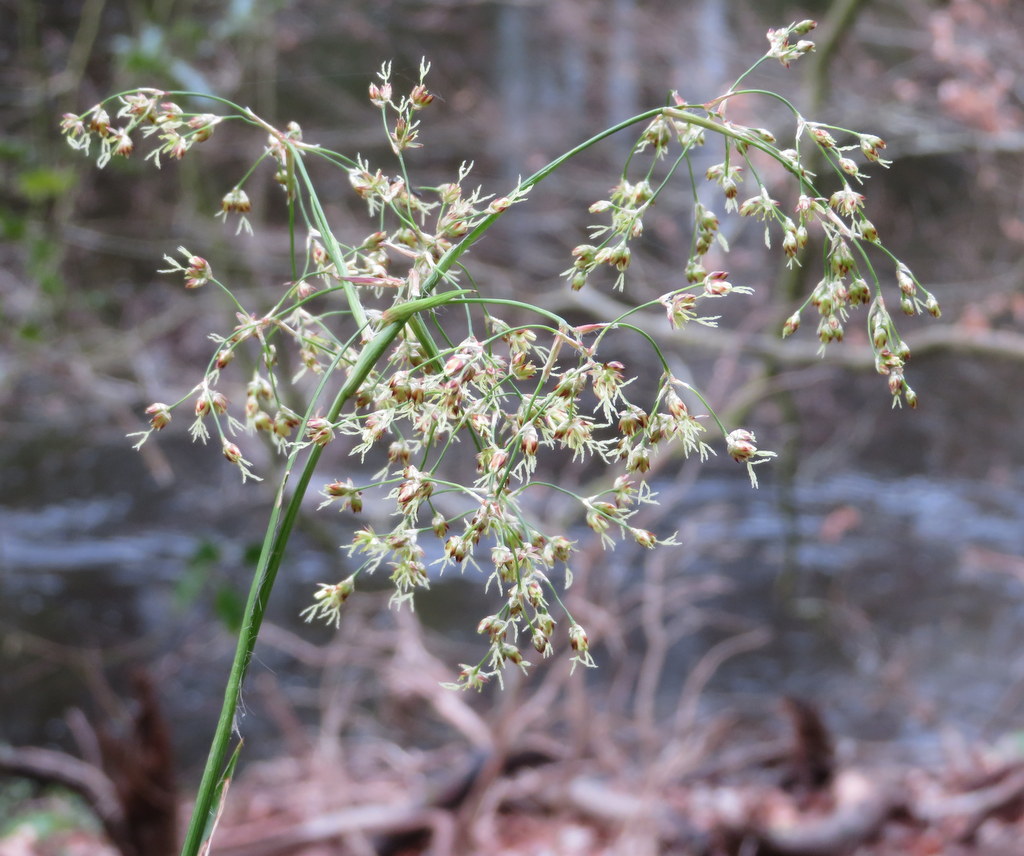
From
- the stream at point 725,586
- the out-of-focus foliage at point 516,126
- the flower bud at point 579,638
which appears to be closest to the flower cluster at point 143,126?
the flower bud at point 579,638

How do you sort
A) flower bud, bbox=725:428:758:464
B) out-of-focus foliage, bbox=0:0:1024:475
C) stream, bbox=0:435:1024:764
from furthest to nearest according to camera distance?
1. stream, bbox=0:435:1024:764
2. out-of-focus foliage, bbox=0:0:1024:475
3. flower bud, bbox=725:428:758:464

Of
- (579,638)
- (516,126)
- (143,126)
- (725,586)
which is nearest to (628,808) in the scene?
(725,586)

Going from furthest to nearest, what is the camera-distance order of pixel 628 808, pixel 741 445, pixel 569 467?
pixel 569 467 < pixel 628 808 < pixel 741 445

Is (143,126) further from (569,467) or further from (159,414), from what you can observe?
(569,467)

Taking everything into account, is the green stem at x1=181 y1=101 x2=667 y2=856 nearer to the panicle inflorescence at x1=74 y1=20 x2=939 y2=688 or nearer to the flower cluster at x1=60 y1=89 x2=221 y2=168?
the panicle inflorescence at x1=74 y1=20 x2=939 y2=688

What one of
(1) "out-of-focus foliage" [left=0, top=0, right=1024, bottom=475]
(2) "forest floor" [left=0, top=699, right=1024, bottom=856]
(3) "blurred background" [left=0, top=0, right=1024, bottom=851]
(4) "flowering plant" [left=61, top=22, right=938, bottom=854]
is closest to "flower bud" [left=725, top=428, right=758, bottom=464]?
(4) "flowering plant" [left=61, top=22, right=938, bottom=854]

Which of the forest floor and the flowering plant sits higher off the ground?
the flowering plant

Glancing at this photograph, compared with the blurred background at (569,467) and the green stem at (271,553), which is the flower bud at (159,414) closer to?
the green stem at (271,553)

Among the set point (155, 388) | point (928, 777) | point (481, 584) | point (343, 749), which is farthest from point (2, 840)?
point (928, 777)

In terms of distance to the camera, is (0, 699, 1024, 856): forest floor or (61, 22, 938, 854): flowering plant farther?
(0, 699, 1024, 856): forest floor
